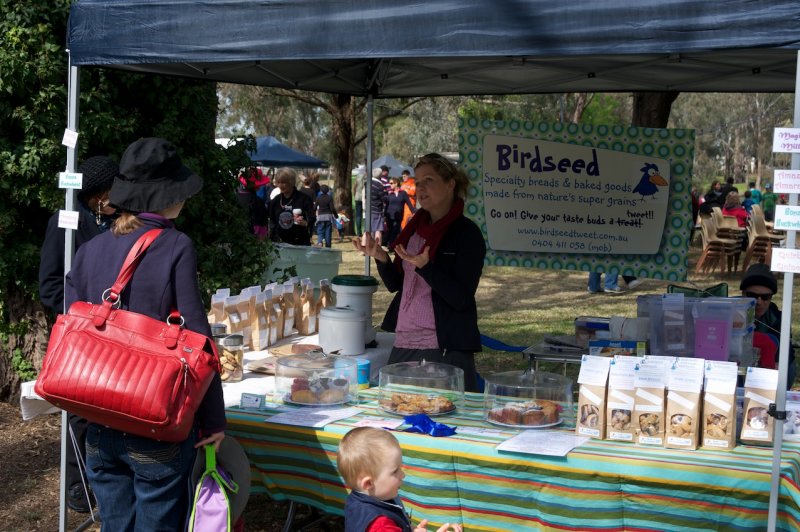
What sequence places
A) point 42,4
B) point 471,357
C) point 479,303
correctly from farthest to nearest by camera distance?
point 479,303
point 42,4
point 471,357

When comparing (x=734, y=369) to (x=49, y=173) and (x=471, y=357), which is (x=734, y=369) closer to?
(x=471, y=357)

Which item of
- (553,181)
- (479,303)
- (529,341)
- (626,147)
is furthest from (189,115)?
(479,303)

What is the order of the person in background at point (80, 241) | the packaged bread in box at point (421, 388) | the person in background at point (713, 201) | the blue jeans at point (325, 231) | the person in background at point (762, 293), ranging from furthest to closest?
the person in background at point (713, 201), the blue jeans at point (325, 231), the person in background at point (762, 293), the person in background at point (80, 241), the packaged bread in box at point (421, 388)

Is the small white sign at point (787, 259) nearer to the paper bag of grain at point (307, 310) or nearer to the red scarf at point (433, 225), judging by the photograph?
the red scarf at point (433, 225)

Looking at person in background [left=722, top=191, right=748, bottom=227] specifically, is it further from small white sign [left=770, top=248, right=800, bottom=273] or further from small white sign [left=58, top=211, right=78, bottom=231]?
small white sign [left=58, top=211, right=78, bottom=231]

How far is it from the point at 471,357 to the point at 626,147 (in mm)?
2506

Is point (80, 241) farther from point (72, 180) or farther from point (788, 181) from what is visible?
point (788, 181)

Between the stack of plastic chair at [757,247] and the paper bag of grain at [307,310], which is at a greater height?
the stack of plastic chair at [757,247]

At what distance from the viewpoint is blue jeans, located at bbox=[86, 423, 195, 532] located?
8.55 ft

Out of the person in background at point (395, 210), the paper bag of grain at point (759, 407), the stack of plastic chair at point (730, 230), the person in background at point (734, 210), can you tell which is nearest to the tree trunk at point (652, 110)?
the stack of plastic chair at point (730, 230)

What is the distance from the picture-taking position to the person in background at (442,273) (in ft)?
13.2

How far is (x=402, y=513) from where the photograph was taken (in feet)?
8.50

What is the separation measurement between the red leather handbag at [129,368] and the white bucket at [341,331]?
1.81 meters

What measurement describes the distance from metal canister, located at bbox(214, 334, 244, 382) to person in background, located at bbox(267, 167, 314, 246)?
8.84 metres
